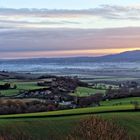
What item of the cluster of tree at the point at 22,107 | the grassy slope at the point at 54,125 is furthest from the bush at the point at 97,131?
the cluster of tree at the point at 22,107

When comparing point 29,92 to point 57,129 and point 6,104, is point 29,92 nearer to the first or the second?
point 6,104

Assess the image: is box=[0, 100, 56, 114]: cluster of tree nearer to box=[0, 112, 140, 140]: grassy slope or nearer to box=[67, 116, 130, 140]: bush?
box=[0, 112, 140, 140]: grassy slope

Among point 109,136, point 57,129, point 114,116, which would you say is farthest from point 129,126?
point 109,136

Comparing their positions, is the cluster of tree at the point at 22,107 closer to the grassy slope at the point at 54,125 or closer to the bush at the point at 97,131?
the grassy slope at the point at 54,125

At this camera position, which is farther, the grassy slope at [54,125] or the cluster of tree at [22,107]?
the cluster of tree at [22,107]

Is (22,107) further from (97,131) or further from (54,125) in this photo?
(97,131)

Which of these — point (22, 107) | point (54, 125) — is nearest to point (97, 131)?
point (54, 125)

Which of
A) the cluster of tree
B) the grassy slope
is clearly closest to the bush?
the grassy slope

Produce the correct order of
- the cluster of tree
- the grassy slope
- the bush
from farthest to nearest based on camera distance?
the cluster of tree, the grassy slope, the bush
